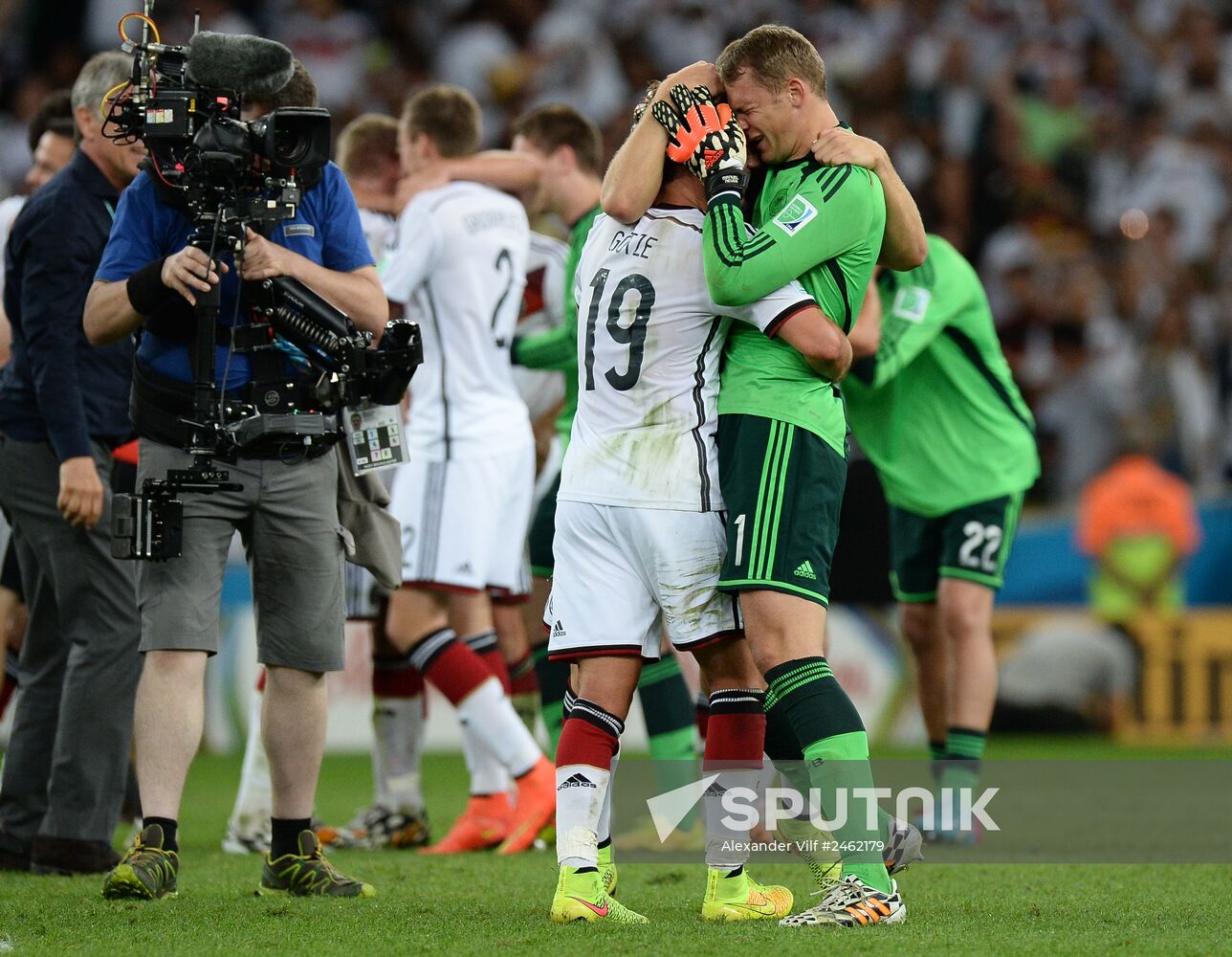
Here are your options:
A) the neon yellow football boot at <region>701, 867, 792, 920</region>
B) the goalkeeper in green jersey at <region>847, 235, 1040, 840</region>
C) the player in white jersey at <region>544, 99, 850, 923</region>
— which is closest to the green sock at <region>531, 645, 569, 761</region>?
the goalkeeper in green jersey at <region>847, 235, 1040, 840</region>

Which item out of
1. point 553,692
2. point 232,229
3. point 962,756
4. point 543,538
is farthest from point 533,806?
point 232,229

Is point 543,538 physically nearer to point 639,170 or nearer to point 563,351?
point 563,351

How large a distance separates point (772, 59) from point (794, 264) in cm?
60

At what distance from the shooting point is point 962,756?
6848mm

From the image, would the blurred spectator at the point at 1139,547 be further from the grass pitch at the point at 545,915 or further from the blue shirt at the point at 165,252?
the blue shirt at the point at 165,252

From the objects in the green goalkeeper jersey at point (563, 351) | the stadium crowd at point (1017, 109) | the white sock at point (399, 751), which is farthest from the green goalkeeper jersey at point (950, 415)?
the stadium crowd at point (1017, 109)

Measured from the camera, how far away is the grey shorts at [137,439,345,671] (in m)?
4.83

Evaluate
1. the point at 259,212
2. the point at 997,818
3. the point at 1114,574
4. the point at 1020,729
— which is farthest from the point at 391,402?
the point at 1114,574

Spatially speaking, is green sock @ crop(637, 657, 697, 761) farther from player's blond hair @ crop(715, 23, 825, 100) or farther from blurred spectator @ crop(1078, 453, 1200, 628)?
blurred spectator @ crop(1078, 453, 1200, 628)

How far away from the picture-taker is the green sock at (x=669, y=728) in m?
6.24

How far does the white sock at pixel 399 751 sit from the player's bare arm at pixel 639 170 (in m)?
3.05

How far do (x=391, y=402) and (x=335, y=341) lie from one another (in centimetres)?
24

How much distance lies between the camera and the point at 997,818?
7.33m

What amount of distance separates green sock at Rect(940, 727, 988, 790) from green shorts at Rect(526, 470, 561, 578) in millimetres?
1732
